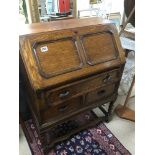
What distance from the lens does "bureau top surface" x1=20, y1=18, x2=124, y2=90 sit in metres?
1.13

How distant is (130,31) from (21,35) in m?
1.46

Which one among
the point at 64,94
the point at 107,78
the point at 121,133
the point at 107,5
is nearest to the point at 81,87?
the point at 64,94

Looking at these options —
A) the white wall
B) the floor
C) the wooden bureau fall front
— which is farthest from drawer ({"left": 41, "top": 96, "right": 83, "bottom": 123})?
the white wall

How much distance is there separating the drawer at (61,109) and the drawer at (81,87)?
0.07 meters

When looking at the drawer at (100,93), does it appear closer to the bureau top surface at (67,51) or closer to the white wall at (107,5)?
the bureau top surface at (67,51)

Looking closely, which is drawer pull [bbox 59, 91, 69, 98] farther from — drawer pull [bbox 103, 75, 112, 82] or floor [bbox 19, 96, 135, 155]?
floor [bbox 19, 96, 135, 155]

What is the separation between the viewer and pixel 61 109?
136 cm

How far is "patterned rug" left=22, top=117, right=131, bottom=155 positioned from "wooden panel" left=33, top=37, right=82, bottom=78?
31.1 inches

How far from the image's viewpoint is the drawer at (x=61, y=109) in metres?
1.29

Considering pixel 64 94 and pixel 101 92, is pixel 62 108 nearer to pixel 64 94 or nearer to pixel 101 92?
pixel 64 94

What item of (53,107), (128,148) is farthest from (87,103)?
(128,148)

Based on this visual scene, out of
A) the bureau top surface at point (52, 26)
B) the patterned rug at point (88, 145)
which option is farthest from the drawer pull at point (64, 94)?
the patterned rug at point (88, 145)

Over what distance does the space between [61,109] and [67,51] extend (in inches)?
17.4
